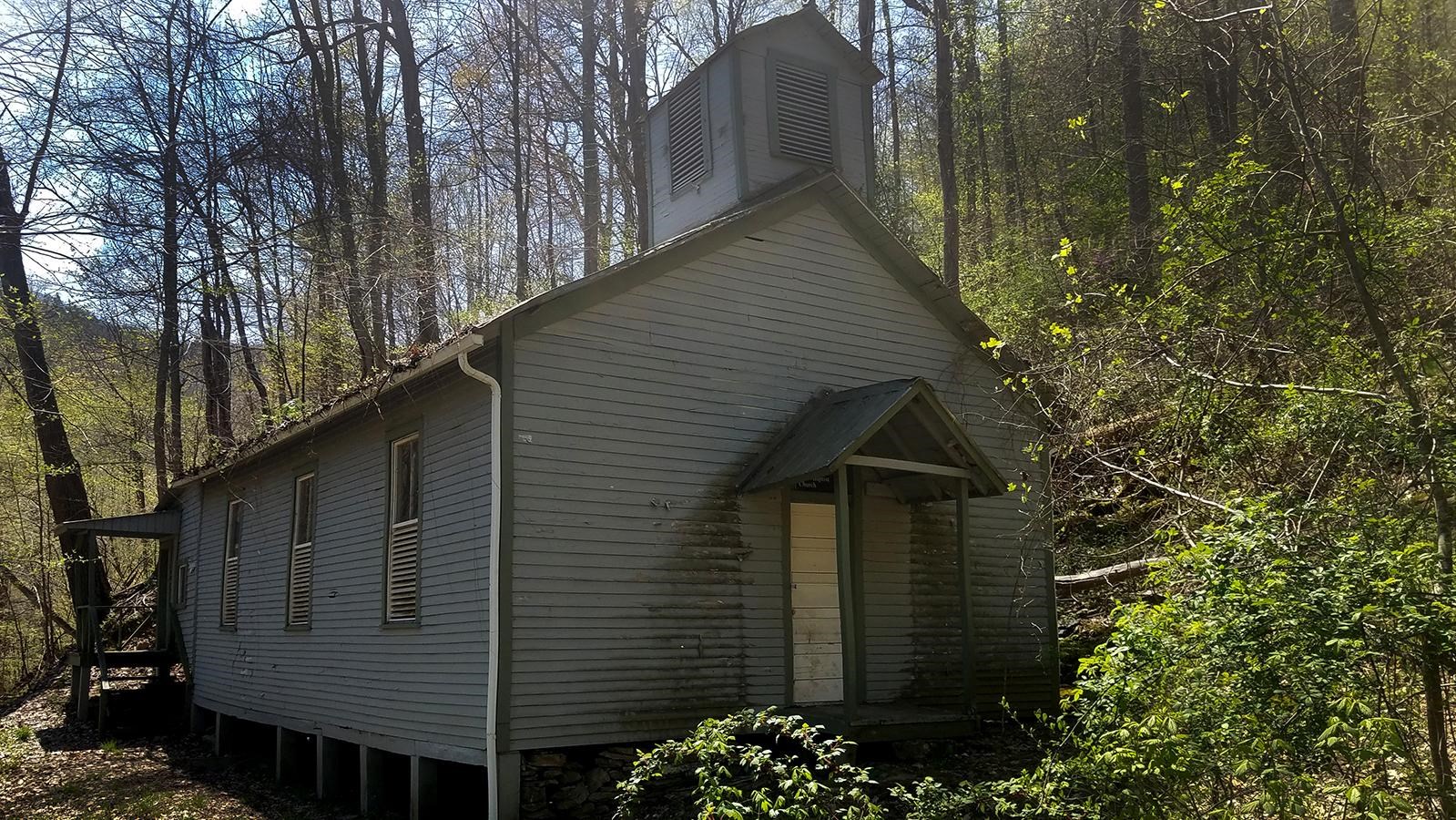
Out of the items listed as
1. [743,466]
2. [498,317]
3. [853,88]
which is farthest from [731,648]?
[853,88]

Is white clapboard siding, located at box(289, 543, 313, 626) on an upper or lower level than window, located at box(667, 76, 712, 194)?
lower

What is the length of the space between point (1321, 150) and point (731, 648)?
6.37 metres

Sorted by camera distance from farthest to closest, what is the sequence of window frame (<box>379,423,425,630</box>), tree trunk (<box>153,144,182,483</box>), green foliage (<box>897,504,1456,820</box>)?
tree trunk (<box>153,144,182,483</box>) → window frame (<box>379,423,425,630</box>) → green foliage (<box>897,504,1456,820</box>)

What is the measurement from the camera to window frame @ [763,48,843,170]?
43.3ft

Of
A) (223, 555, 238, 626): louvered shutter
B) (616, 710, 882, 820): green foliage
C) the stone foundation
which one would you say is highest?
(223, 555, 238, 626): louvered shutter

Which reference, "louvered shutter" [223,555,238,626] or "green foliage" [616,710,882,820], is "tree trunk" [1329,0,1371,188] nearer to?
"green foliage" [616,710,882,820]

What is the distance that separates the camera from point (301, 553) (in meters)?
13.7

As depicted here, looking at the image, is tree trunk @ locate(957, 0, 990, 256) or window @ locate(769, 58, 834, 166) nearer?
window @ locate(769, 58, 834, 166)

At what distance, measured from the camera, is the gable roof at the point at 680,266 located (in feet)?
31.7

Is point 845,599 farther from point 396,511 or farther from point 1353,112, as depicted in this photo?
point 1353,112

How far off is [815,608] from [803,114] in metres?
6.12

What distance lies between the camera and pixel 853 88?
46.6ft

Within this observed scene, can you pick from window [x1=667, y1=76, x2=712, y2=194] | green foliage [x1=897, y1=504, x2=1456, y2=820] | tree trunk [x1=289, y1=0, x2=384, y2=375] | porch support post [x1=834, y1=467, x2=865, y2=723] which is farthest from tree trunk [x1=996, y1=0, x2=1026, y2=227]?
green foliage [x1=897, y1=504, x2=1456, y2=820]

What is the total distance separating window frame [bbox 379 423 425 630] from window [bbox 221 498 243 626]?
18.7 ft
